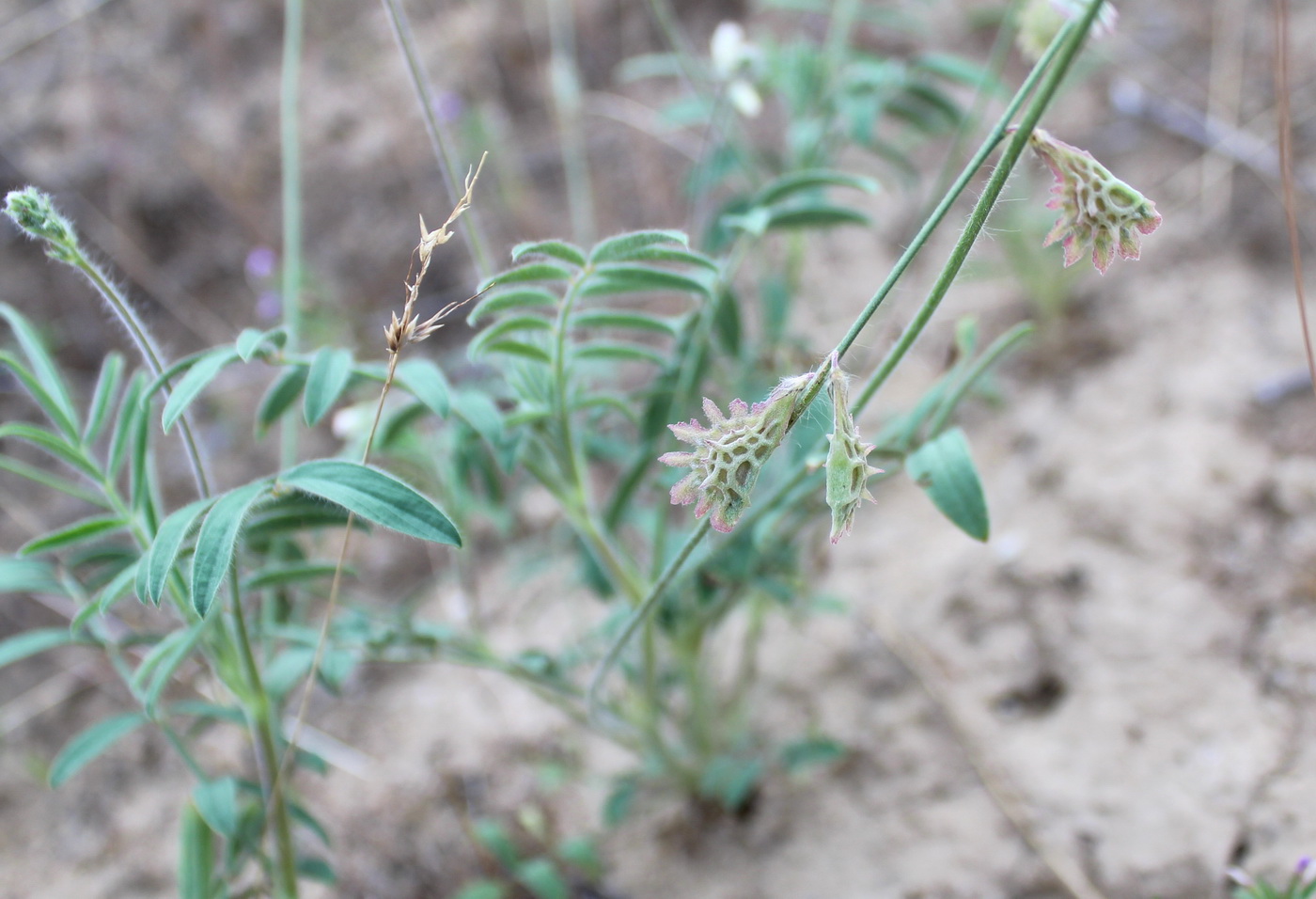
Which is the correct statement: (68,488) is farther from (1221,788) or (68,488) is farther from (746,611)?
(1221,788)

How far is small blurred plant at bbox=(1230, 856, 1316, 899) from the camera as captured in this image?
1.02 metres

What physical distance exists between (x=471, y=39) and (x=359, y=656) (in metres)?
2.29

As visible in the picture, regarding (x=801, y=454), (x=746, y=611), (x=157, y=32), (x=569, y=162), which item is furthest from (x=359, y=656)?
(x=157, y=32)

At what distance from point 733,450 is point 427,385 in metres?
0.42

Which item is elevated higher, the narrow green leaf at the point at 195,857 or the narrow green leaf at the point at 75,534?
the narrow green leaf at the point at 75,534

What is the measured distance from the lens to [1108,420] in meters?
1.88

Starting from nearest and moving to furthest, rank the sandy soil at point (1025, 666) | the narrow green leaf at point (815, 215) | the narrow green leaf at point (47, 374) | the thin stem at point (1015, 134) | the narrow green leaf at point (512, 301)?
the thin stem at point (1015, 134), the narrow green leaf at point (512, 301), the narrow green leaf at point (47, 374), the narrow green leaf at point (815, 215), the sandy soil at point (1025, 666)

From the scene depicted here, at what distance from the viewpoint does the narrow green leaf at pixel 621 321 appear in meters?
1.11

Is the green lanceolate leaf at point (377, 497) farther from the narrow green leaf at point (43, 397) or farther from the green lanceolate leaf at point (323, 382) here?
the narrow green leaf at point (43, 397)

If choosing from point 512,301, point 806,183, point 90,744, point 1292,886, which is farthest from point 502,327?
point 1292,886

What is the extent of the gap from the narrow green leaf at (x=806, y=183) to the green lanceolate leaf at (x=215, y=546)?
0.70m

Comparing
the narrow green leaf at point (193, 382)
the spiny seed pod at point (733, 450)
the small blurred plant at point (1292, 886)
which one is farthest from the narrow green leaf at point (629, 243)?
the small blurred plant at point (1292, 886)

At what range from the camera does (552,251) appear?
924mm

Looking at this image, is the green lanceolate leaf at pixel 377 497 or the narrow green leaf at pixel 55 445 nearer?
the green lanceolate leaf at pixel 377 497
